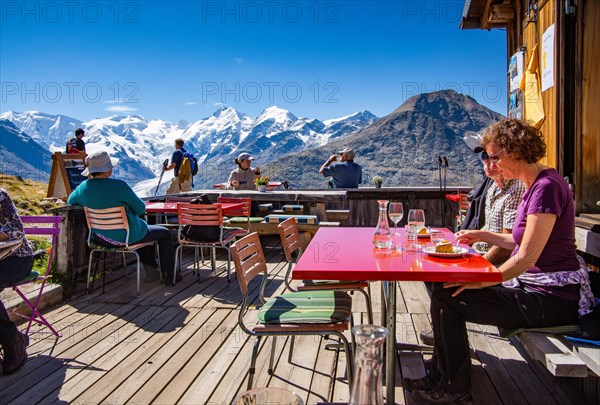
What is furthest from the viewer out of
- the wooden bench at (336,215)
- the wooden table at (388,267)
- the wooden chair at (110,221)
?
the wooden bench at (336,215)

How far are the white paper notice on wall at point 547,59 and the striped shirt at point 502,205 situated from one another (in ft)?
3.76

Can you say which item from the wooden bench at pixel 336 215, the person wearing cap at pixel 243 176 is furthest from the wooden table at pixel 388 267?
the person wearing cap at pixel 243 176

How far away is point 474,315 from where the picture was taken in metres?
2.34

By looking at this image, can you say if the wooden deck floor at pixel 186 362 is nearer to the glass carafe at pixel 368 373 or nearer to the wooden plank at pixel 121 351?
the wooden plank at pixel 121 351

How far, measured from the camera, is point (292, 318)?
2445 millimetres

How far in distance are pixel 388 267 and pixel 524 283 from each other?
Result: 703 mm

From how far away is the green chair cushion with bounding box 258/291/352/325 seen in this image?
2.44m

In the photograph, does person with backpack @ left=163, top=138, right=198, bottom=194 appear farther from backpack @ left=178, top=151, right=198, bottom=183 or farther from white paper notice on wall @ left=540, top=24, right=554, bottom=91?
white paper notice on wall @ left=540, top=24, right=554, bottom=91

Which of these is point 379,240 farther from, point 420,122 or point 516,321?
point 420,122

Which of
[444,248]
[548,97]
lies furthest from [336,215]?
[444,248]

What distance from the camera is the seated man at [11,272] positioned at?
301cm

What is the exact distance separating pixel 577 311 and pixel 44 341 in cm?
338

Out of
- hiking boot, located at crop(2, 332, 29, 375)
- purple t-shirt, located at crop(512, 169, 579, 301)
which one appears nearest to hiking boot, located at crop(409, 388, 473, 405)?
purple t-shirt, located at crop(512, 169, 579, 301)

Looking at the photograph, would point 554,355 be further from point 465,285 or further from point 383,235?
point 383,235
